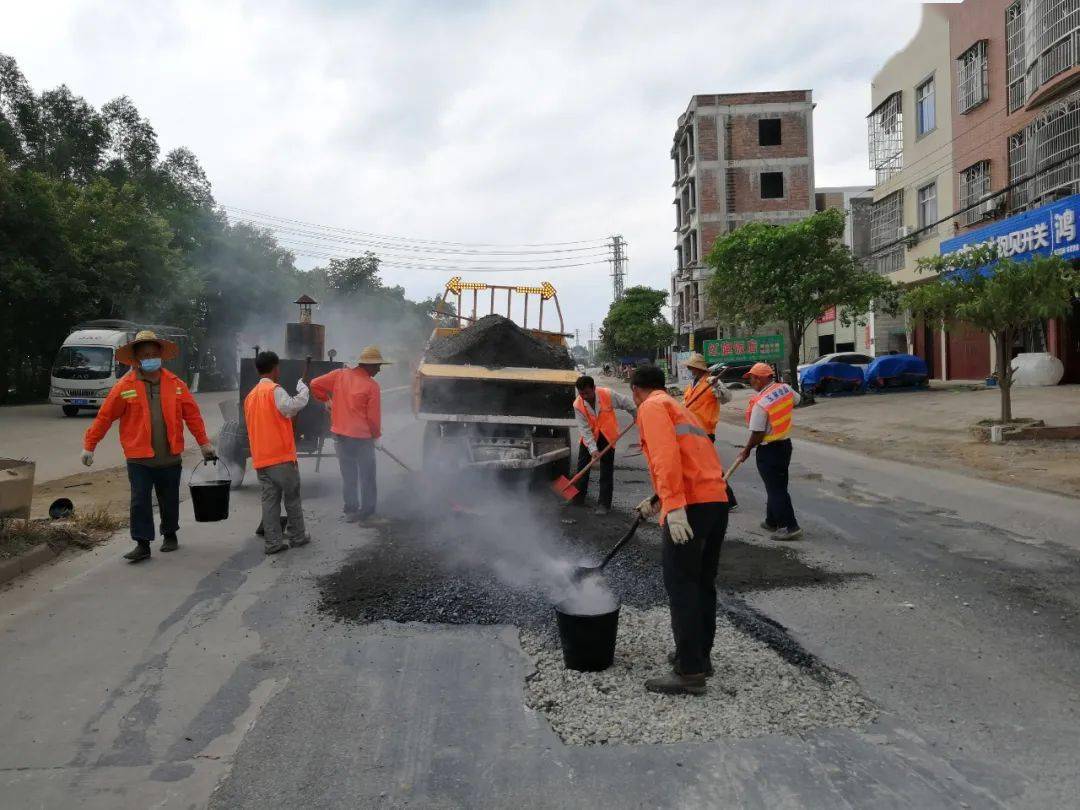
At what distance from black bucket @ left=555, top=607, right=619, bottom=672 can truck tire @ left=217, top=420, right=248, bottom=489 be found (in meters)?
6.52

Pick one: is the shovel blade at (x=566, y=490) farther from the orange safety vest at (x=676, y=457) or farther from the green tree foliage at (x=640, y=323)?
the green tree foliage at (x=640, y=323)

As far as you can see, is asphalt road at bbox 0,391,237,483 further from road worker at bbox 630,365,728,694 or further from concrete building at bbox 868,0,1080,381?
concrete building at bbox 868,0,1080,381

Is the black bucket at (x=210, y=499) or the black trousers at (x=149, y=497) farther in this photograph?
the black bucket at (x=210, y=499)

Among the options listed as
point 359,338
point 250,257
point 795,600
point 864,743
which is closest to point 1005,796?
point 864,743

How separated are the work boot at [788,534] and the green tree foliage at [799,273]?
16.2 meters

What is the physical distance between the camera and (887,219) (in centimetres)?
2741

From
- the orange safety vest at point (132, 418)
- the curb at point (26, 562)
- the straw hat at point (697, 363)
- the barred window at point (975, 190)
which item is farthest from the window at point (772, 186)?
the curb at point (26, 562)

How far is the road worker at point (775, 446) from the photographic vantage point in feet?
21.6

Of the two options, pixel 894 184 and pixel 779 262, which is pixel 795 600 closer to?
pixel 779 262

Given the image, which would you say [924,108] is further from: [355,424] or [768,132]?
[355,424]

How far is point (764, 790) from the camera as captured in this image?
2695 millimetres

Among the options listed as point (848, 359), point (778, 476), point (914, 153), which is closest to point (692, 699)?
point (778, 476)

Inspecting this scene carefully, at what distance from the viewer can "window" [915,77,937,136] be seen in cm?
2453

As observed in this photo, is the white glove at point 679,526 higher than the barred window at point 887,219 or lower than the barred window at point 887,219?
→ lower
